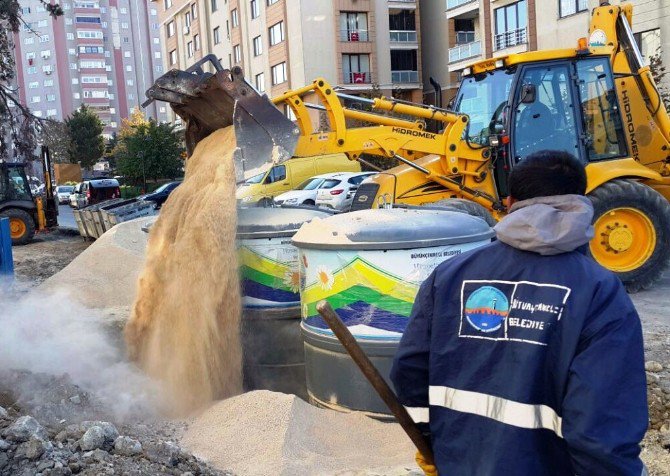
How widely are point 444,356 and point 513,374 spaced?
0.79 feet

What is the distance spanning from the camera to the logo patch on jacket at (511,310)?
2.13 m

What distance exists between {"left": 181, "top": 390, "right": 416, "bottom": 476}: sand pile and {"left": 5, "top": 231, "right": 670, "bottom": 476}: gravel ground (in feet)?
0.69

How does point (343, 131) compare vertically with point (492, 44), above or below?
below

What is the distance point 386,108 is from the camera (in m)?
9.00

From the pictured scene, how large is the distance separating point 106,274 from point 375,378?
8.91 meters

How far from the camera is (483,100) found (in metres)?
9.05

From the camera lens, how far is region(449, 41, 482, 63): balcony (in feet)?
115

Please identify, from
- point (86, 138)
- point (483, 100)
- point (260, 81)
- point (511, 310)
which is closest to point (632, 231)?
point (483, 100)

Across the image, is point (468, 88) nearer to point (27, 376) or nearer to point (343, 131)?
point (343, 131)

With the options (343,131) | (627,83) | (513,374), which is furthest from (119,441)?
(627,83)

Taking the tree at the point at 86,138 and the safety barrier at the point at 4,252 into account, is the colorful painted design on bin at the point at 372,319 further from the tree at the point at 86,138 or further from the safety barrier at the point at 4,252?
the tree at the point at 86,138

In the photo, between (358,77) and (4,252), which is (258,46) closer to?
(358,77)

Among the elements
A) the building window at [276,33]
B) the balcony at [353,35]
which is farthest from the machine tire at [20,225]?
the building window at [276,33]

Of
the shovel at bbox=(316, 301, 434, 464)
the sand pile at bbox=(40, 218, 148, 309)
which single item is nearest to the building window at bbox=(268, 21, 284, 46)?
the sand pile at bbox=(40, 218, 148, 309)
